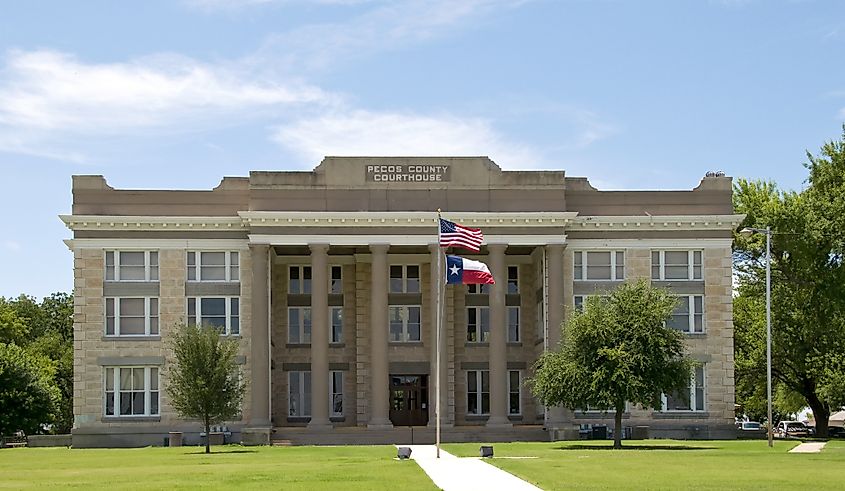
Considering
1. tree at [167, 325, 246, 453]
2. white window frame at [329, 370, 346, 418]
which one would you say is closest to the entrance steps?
white window frame at [329, 370, 346, 418]

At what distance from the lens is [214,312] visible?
7150 cm

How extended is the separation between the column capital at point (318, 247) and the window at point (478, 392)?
529 inches

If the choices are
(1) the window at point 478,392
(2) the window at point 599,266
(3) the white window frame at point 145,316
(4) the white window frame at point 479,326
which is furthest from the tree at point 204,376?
(4) the white window frame at point 479,326

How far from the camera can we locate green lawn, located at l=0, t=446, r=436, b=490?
1353 inches

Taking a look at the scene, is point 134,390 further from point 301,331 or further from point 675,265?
point 675,265

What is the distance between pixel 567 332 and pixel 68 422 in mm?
73729

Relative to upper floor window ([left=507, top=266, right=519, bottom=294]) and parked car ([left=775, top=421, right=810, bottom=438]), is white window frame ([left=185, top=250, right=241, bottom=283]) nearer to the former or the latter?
upper floor window ([left=507, top=266, right=519, bottom=294])

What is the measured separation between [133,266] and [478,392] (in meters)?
21.8

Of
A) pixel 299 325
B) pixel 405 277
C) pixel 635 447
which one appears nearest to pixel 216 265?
pixel 299 325

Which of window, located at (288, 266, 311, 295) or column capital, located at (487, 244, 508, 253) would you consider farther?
window, located at (288, 266, 311, 295)

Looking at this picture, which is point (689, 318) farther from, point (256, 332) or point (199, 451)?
point (199, 451)

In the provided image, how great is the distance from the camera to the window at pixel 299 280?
77.7m

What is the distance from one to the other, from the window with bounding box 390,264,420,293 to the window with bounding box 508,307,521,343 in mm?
5821

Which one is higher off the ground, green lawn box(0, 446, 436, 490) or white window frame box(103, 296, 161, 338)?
white window frame box(103, 296, 161, 338)
